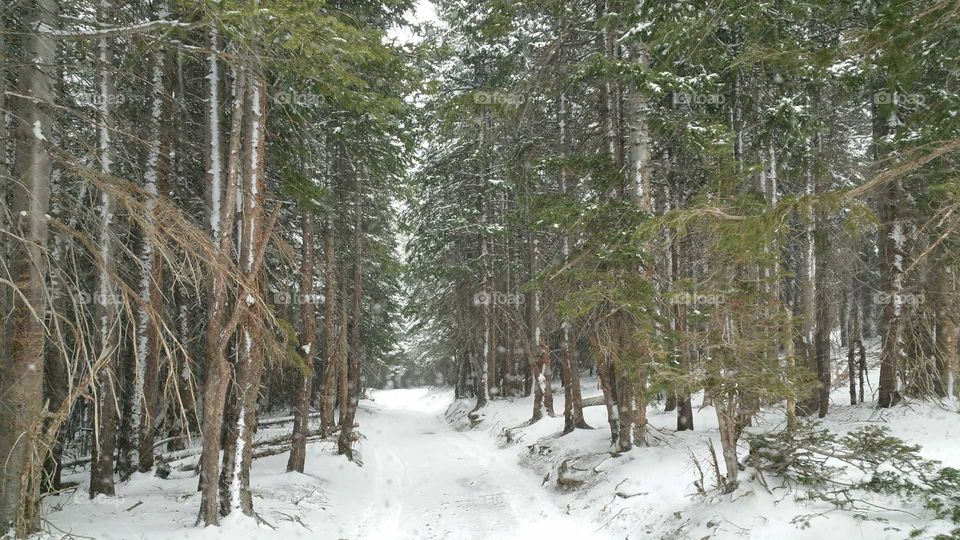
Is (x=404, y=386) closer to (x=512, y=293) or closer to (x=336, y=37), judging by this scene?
(x=512, y=293)

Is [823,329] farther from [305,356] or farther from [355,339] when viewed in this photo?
[355,339]

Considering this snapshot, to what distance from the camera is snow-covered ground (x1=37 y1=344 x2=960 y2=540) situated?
257 inches

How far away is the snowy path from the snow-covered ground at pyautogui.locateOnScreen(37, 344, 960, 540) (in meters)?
0.04

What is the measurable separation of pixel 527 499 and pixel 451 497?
167 cm

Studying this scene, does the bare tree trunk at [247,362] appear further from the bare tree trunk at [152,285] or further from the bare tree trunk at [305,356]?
the bare tree trunk at [305,356]

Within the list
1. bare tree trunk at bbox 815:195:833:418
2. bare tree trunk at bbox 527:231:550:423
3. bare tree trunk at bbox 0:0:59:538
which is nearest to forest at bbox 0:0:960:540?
bare tree trunk at bbox 0:0:59:538

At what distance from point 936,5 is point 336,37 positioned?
235 inches

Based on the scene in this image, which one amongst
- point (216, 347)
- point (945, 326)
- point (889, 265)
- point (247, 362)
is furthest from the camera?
point (889, 265)

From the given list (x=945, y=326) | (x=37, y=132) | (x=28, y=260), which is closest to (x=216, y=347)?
(x=28, y=260)

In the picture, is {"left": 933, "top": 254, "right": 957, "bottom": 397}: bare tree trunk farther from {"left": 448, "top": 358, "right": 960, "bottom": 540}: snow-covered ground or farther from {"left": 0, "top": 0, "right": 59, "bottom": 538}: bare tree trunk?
{"left": 0, "top": 0, "right": 59, "bottom": 538}: bare tree trunk

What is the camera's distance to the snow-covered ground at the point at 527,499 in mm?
6520

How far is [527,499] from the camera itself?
10.8 meters

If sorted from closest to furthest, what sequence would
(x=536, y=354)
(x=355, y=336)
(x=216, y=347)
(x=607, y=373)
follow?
(x=216, y=347), (x=607, y=373), (x=355, y=336), (x=536, y=354)

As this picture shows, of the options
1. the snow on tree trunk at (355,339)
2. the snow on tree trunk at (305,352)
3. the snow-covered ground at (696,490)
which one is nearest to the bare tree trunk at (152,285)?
the snow on tree trunk at (305,352)
